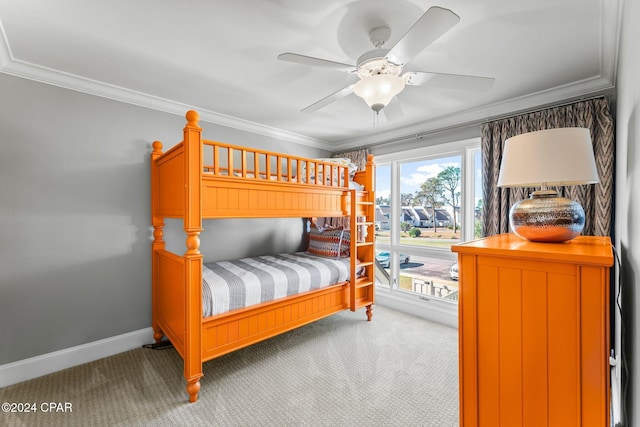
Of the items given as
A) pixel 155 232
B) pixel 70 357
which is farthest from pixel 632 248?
pixel 70 357

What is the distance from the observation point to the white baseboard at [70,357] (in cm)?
211

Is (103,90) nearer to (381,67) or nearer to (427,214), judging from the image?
(381,67)

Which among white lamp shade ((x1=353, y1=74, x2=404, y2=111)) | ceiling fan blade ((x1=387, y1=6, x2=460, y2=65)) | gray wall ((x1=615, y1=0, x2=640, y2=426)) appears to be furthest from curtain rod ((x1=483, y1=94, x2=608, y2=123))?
ceiling fan blade ((x1=387, y1=6, x2=460, y2=65))

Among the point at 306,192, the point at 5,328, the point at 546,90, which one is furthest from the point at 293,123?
the point at 5,328

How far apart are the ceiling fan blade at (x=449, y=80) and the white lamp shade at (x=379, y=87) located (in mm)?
99

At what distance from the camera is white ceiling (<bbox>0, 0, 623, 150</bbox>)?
1.55 m

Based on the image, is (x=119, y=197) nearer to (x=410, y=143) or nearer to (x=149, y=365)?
(x=149, y=365)

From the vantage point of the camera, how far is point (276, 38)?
1812 mm

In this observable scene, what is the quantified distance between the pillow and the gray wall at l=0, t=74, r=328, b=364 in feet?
5.75

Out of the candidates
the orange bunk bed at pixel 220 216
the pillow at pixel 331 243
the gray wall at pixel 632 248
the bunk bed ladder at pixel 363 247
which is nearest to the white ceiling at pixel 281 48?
the orange bunk bed at pixel 220 216

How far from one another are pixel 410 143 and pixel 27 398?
4.36 metres

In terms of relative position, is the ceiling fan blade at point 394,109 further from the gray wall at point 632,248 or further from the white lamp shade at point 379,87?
the gray wall at point 632,248

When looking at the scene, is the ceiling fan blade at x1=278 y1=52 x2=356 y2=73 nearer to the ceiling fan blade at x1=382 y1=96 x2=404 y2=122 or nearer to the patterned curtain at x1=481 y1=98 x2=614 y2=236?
the ceiling fan blade at x1=382 y1=96 x2=404 y2=122

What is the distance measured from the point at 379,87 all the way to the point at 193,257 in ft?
5.61
